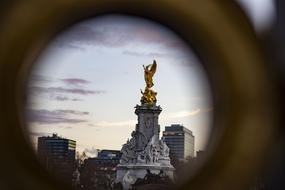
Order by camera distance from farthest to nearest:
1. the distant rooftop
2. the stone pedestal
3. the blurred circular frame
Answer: the stone pedestal → the distant rooftop → the blurred circular frame

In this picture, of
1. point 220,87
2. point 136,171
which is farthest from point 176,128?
point 220,87

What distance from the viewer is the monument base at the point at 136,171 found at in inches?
645

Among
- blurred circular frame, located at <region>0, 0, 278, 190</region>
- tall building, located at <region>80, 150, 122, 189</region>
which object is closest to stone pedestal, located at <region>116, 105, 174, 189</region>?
tall building, located at <region>80, 150, 122, 189</region>

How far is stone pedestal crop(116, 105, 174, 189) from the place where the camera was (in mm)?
16938

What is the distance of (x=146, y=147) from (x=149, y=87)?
5.48 ft

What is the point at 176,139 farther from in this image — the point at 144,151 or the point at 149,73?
the point at 149,73

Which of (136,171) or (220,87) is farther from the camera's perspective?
(136,171)

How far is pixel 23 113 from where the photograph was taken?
0.92 m

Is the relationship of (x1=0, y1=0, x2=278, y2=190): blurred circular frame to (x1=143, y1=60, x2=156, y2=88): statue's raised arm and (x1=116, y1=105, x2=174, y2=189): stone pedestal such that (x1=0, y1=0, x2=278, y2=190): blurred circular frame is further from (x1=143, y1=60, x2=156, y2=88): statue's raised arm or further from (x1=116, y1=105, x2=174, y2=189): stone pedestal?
(x1=143, y1=60, x2=156, y2=88): statue's raised arm

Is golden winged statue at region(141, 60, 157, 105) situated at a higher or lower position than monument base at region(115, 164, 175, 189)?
higher

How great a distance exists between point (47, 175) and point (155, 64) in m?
16.6

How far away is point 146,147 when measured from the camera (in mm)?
17797

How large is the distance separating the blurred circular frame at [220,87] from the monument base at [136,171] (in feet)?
49.7

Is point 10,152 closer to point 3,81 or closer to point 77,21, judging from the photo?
point 3,81
